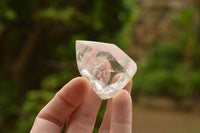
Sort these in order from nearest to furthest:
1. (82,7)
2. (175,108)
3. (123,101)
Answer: (123,101)
(82,7)
(175,108)

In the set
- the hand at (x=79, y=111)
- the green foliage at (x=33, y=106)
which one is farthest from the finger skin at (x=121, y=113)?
the green foliage at (x=33, y=106)

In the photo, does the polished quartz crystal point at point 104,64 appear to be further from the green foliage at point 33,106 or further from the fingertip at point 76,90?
the green foliage at point 33,106

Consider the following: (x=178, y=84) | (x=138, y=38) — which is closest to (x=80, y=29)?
(x=178, y=84)

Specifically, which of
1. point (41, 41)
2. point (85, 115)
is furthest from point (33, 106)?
point (85, 115)

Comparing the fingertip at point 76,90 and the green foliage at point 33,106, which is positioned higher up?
the fingertip at point 76,90

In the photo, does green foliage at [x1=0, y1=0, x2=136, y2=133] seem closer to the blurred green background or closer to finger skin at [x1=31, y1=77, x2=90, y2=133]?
the blurred green background

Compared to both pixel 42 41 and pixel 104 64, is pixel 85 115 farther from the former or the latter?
pixel 42 41

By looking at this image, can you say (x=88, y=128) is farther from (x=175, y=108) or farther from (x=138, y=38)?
(x=138, y=38)

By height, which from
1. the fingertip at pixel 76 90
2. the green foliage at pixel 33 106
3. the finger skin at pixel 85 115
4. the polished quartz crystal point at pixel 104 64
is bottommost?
the green foliage at pixel 33 106
